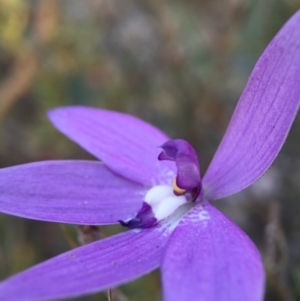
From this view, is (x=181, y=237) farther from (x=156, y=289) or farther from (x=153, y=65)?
(x=153, y=65)

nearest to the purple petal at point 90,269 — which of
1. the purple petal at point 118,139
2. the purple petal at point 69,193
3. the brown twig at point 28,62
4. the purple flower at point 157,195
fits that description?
the purple flower at point 157,195

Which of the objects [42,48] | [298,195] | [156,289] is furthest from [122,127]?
[42,48]

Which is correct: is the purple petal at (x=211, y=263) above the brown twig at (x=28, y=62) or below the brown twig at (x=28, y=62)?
below

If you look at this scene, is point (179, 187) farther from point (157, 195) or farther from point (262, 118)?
point (262, 118)

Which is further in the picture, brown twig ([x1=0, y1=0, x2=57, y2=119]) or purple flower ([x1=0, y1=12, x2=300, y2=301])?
brown twig ([x1=0, y1=0, x2=57, y2=119])

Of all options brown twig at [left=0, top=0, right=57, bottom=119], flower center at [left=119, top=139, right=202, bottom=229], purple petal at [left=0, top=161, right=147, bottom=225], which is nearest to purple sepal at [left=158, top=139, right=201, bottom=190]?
flower center at [left=119, top=139, right=202, bottom=229]

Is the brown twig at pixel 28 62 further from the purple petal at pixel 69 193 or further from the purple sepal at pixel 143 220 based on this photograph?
the purple sepal at pixel 143 220

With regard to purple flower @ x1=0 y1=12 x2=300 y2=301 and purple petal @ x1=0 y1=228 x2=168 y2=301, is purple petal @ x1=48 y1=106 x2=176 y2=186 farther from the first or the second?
purple petal @ x1=0 y1=228 x2=168 y2=301
